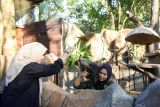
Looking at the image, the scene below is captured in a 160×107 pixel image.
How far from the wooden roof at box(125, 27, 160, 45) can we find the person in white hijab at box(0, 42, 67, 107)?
3.05 m

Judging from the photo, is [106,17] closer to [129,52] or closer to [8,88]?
[129,52]

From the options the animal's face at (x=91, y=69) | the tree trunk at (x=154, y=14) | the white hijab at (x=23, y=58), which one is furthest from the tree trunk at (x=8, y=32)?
the tree trunk at (x=154, y=14)

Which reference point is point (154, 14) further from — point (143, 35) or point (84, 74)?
point (84, 74)

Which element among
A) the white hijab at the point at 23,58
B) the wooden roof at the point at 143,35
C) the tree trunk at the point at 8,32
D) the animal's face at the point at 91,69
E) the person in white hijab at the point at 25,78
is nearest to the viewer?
the person in white hijab at the point at 25,78

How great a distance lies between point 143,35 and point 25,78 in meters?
3.50

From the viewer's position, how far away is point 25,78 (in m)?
3.99

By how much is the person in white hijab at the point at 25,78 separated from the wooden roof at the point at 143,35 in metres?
3.05

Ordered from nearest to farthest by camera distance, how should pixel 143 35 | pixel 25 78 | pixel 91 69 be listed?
pixel 25 78, pixel 91 69, pixel 143 35

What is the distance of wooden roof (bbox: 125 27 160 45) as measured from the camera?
682cm

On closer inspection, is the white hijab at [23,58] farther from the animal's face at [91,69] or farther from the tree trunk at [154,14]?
the tree trunk at [154,14]

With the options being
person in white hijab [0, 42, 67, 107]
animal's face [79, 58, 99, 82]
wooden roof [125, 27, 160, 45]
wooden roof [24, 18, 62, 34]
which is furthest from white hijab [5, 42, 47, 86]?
wooden roof [24, 18, 62, 34]

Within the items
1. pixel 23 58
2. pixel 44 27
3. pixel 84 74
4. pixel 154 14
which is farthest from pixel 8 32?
pixel 44 27

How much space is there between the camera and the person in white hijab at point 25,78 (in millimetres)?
3980

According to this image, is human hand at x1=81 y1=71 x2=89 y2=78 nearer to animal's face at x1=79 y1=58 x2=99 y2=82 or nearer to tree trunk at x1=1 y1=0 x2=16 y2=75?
animal's face at x1=79 y1=58 x2=99 y2=82
